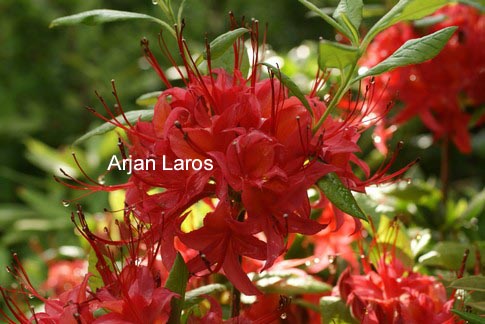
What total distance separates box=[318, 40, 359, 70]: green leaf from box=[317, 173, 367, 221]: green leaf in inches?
3.4

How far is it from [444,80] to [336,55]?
523 millimetres

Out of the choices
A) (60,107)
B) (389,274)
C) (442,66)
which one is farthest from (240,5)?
(389,274)

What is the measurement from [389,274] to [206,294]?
17 centimetres

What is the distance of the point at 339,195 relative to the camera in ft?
1.92

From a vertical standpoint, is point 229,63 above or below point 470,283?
above

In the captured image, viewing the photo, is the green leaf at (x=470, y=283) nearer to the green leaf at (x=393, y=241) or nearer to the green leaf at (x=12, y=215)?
the green leaf at (x=393, y=241)

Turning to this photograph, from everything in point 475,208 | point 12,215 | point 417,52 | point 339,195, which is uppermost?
point 417,52

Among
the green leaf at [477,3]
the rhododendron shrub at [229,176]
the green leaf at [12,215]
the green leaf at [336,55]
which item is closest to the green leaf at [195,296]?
the rhododendron shrub at [229,176]

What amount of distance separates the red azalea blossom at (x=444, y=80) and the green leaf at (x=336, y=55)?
0.46 metres

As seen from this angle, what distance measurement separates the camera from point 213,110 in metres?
Result: 0.64

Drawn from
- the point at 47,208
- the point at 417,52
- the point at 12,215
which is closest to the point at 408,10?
the point at 417,52

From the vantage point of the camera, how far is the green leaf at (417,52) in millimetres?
568

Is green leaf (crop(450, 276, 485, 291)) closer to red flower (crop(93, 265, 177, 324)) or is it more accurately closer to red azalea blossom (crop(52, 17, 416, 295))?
red azalea blossom (crop(52, 17, 416, 295))

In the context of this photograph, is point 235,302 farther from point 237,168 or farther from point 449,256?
point 449,256
